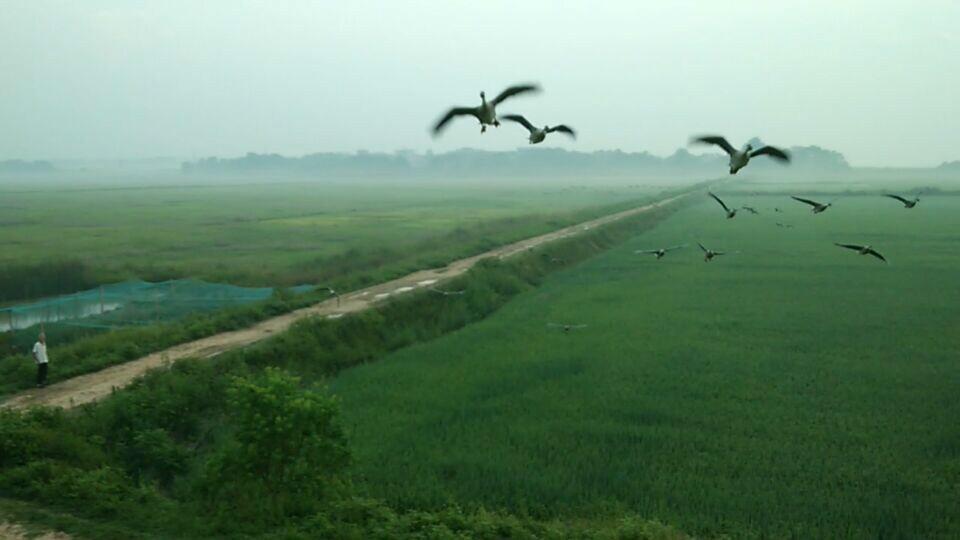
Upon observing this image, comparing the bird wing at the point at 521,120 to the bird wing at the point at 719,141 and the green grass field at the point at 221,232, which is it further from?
the green grass field at the point at 221,232

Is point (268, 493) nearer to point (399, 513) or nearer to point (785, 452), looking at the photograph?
point (399, 513)

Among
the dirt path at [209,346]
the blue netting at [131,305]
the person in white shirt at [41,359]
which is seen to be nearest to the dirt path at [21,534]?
the dirt path at [209,346]

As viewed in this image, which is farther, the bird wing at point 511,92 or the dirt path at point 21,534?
the dirt path at point 21,534

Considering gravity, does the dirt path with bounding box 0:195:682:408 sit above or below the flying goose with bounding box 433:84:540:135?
below

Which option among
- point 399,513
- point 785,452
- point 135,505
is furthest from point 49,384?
point 785,452

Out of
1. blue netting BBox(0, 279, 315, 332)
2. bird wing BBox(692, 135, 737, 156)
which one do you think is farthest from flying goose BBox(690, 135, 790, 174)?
blue netting BBox(0, 279, 315, 332)

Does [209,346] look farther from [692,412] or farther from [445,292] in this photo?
[692,412]

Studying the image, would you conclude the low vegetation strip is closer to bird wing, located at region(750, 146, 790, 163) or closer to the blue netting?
bird wing, located at region(750, 146, 790, 163)

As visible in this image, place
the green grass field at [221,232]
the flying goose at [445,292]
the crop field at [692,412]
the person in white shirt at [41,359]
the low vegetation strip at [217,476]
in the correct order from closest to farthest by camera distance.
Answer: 1. the low vegetation strip at [217,476]
2. the crop field at [692,412]
3. the person in white shirt at [41,359]
4. the flying goose at [445,292]
5. the green grass field at [221,232]
